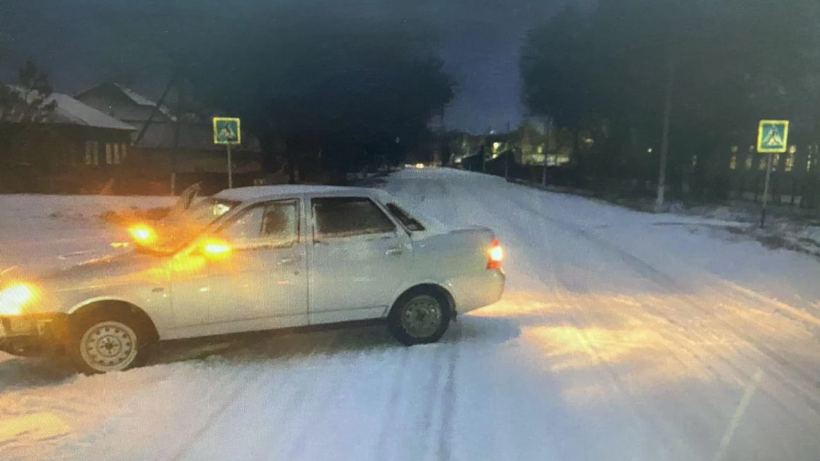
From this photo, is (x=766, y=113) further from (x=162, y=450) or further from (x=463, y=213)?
(x=162, y=450)

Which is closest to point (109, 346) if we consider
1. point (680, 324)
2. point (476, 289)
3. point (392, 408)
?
point (392, 408)

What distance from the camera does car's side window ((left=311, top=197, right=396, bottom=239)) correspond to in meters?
7.19

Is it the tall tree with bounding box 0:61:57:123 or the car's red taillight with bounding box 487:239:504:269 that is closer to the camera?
the car's red taillight with bounding box 487:239:504:269

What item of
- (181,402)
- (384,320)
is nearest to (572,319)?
(384,320)

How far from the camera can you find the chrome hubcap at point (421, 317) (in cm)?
745

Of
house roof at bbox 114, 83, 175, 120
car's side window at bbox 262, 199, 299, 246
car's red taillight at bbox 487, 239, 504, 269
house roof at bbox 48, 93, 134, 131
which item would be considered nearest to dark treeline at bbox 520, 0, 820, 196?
car's red taillight at bbox 487, 239, 504, 269

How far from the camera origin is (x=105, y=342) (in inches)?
256

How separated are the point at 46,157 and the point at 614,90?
2808 centimetres

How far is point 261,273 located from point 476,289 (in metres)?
2.25

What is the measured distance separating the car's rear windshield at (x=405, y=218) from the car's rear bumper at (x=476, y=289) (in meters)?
0.68

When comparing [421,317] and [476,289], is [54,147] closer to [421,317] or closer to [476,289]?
→ [421,317]

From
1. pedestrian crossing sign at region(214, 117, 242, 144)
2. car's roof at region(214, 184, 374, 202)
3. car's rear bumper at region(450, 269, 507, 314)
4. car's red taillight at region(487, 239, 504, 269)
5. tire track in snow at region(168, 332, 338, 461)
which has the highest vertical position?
pedestrian crossing sign at region(214, 117, 242, 144)

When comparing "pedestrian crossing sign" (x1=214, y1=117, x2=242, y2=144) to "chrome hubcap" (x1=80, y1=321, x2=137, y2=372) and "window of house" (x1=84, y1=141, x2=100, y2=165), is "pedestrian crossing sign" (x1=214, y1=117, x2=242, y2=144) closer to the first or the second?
"chrome hubcap" (x1=80, y1=321, x2=137, y2=372)

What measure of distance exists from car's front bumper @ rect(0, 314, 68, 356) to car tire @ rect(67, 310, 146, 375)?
105 mm
